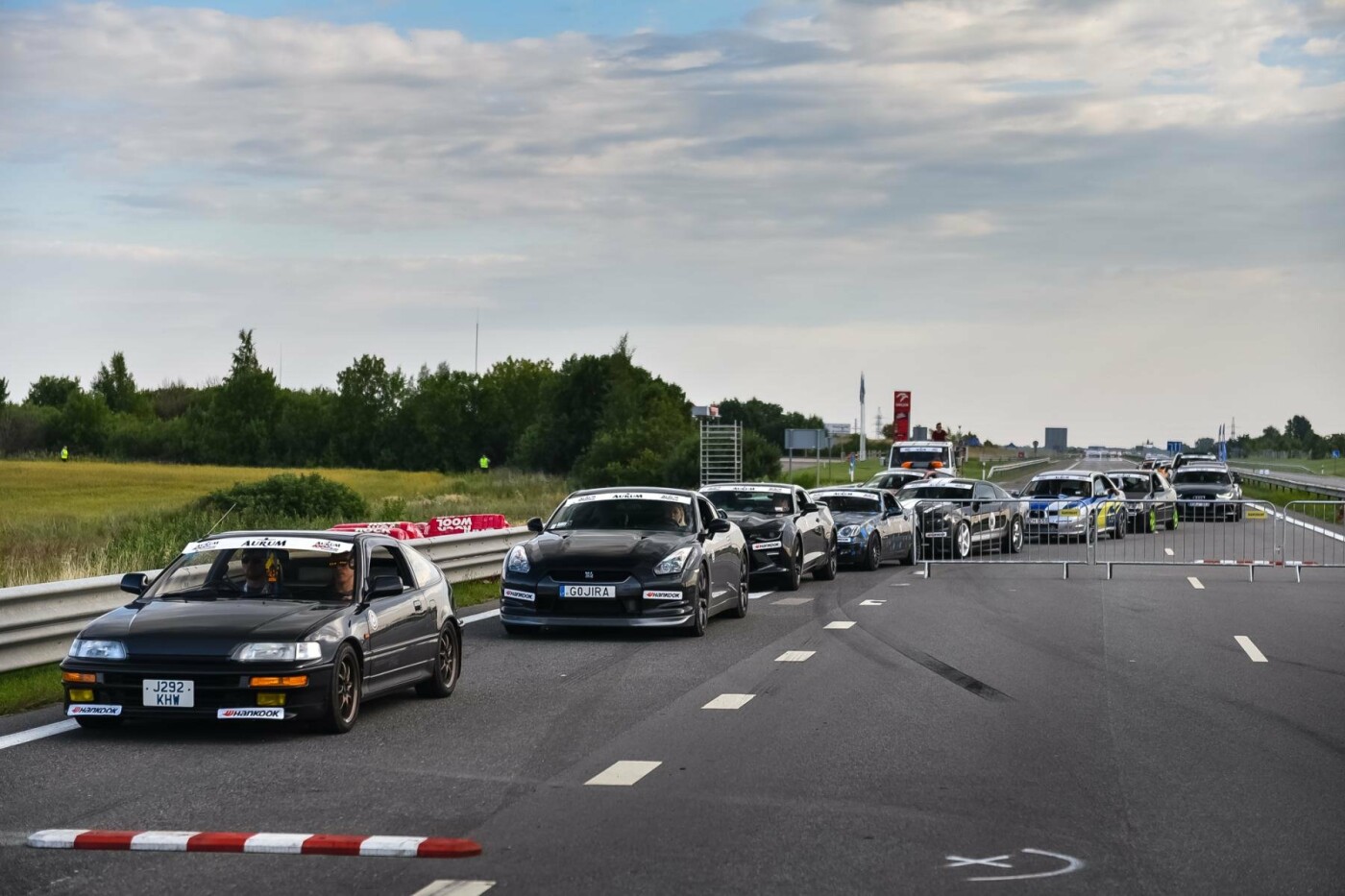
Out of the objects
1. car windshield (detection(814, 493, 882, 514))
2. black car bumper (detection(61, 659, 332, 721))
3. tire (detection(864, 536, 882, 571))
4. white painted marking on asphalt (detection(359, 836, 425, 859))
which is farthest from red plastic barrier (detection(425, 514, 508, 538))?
white painted marking on asphalt (detection(359, 836, 425, 859))

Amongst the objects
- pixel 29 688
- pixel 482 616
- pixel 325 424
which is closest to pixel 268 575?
pixel 29 688

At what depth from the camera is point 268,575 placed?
36.9ft

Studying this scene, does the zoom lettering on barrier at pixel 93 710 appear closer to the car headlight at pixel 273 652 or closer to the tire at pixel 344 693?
the car headlight at pixel 273 652

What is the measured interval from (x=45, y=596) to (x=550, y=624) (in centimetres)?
522

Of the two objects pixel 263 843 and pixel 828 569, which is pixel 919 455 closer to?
pixel 828 569

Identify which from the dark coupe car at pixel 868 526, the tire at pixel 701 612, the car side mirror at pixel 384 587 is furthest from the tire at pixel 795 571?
the car side mirror at pixel 384 587

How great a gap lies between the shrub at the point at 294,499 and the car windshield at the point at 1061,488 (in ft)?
75.8

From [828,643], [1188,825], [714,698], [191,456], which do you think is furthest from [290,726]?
[191,456]

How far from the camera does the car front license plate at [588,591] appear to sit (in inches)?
654

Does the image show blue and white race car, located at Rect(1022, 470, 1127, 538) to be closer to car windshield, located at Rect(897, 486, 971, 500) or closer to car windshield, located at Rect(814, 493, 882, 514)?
car windshield, located at Rect(897, 486, 971, 500)

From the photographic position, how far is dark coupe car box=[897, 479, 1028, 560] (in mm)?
30281

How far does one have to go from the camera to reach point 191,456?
146 meters

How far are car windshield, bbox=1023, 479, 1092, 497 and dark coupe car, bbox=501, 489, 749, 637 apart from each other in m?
20.0

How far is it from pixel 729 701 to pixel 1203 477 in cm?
4345
